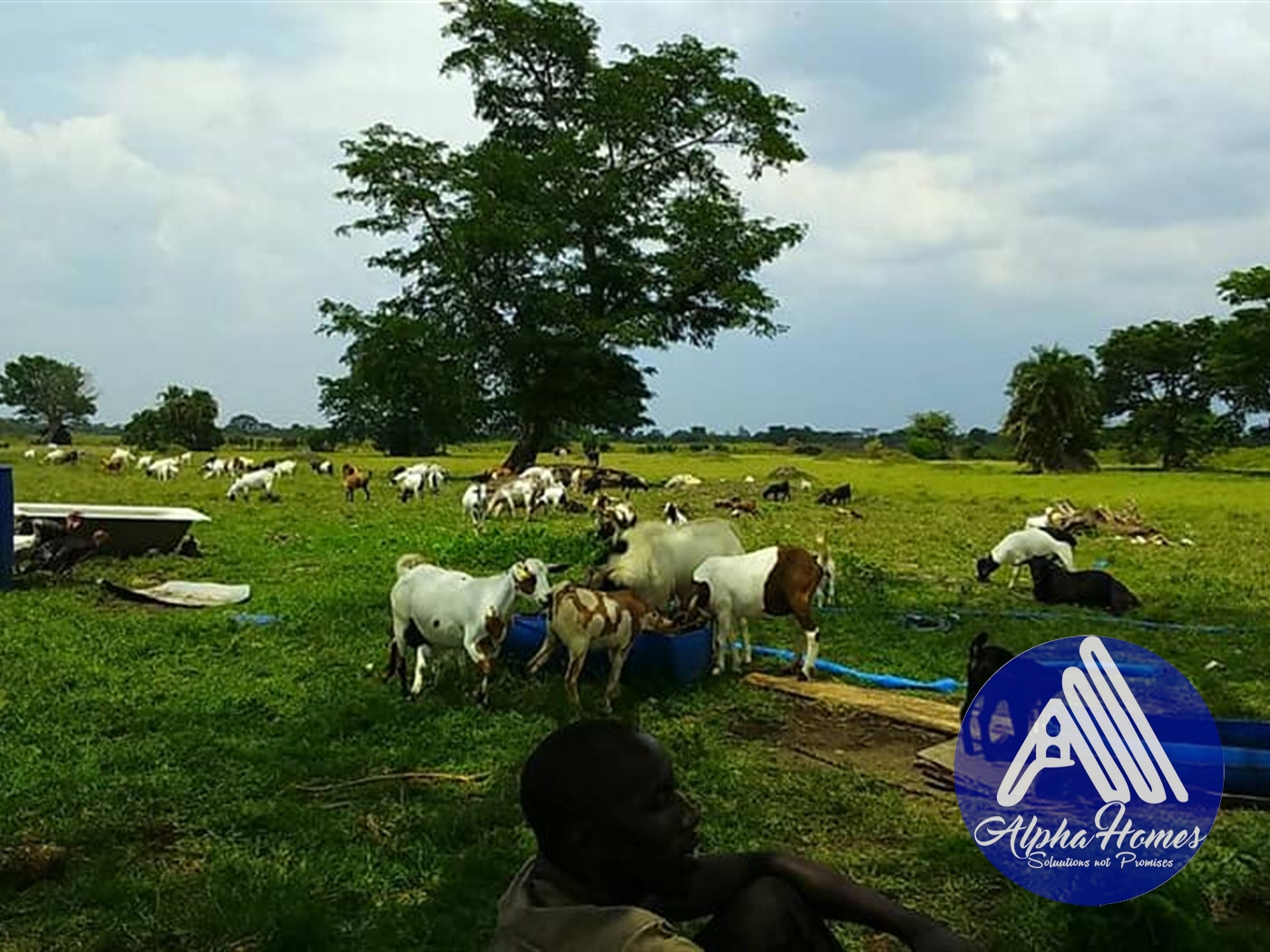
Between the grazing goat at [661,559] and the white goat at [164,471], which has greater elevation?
the grazing goat at [661,559]

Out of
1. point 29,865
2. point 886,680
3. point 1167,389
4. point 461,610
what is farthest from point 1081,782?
point 1167,389

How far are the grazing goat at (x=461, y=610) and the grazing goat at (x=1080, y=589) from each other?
726 cm

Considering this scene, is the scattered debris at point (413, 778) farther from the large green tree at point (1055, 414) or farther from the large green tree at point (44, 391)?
the large green tree at point (44, 391)

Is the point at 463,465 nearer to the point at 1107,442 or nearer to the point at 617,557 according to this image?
the point at 1107,442

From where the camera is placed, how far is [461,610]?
7.57m

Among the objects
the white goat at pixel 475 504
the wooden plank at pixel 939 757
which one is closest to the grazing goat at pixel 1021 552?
the wooden plank at pixel 939 757

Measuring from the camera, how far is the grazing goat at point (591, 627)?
7406mm

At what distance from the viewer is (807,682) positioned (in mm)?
8344

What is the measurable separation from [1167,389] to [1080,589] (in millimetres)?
50416

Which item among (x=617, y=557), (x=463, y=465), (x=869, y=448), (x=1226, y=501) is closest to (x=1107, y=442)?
(x=869, y=448)

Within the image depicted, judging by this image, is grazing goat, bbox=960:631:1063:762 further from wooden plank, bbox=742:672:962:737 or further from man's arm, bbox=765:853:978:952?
man's arm, bbox=765:853:978:952

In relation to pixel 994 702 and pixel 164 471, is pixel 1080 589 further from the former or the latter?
pixel 164 471

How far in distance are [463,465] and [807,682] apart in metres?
40.8

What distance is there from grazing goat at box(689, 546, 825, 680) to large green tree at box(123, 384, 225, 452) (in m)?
63.2
